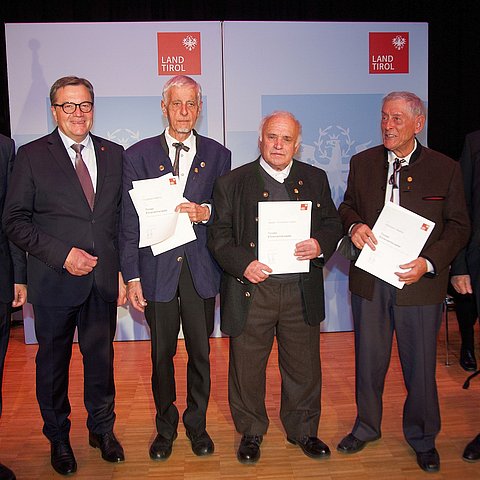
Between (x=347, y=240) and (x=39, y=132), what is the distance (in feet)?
10.8

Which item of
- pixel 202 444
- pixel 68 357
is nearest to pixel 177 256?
pixel 68 357

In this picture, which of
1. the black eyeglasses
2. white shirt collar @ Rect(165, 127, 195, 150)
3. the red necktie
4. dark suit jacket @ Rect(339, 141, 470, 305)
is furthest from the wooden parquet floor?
the black eyeglasses

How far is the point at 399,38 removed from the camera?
17.8 ft

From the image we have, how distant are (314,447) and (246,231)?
4.10 ft

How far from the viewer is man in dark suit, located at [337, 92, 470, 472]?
2.97 m

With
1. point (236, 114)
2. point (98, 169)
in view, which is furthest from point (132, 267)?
point (236, 114)

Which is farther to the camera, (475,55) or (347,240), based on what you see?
(475,55)

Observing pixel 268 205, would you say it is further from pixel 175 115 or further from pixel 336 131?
pixel 336 131

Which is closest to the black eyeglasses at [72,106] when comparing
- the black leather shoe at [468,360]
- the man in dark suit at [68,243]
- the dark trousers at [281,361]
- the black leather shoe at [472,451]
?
the man in dark suit at [68,243]

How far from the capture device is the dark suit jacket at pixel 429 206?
9.70 feet

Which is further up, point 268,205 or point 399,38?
point 399,38

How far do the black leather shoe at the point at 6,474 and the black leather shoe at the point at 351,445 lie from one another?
175 centimetres

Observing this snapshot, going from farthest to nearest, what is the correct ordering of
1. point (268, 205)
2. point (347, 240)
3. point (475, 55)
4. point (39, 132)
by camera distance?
point (475, 55)
point (39, 132)
point (347, 240)
point (268, 205)

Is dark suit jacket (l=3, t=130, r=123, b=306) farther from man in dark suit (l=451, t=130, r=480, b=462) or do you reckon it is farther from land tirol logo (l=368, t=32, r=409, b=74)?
land tirol logo (l=368, t=32, r=409, b=74)
